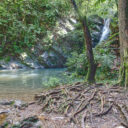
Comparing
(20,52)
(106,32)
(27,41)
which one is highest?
(106,32)

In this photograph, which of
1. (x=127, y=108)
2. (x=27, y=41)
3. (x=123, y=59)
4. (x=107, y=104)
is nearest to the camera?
(x=127, y=108)

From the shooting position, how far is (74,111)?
3.87m

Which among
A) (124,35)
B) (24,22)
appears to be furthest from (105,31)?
(124,35)

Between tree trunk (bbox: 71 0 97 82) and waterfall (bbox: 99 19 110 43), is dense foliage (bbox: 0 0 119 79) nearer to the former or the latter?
waterfall (bbox: 99 19 110 43)

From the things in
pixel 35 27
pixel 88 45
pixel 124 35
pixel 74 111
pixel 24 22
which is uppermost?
pixel 24 22

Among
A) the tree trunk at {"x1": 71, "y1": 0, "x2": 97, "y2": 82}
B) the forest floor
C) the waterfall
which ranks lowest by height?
the forest floor

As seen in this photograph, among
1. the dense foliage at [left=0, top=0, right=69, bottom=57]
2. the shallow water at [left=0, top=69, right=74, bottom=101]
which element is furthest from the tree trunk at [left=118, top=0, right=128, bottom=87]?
the dense foliage at [left=0, top=0, right=69, bottom=57]

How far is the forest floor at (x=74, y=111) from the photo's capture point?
130 inches

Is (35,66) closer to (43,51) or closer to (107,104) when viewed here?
(43,51)

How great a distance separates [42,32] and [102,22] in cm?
855

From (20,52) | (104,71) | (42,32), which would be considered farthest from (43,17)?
(104,71)

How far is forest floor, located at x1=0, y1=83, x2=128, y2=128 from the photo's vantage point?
329 centimetres

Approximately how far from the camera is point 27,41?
18.1 meters

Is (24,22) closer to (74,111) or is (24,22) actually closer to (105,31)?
(105,31)
